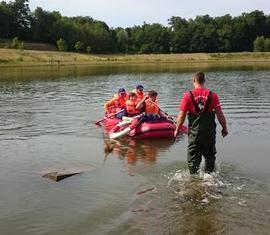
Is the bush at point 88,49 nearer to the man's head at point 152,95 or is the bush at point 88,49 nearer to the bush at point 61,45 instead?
the bush at point 61,45

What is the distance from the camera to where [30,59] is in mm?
85625

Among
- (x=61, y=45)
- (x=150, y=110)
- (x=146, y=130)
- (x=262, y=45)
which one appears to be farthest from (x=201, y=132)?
(x=262, y=45)

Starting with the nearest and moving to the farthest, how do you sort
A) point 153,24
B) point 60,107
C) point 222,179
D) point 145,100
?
point 222,179
point 145,100
point 60,107
point 153,24

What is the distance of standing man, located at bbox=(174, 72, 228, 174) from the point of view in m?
8.89

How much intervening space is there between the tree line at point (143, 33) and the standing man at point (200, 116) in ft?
347

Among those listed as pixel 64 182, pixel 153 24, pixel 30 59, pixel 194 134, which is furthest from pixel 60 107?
pixel 153 24

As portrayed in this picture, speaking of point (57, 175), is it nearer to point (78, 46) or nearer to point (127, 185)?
point (127, 185)

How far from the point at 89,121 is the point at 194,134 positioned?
10.5m

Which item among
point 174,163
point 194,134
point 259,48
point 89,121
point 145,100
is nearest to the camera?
point 194,134

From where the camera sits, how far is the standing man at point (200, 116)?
8.89 metres

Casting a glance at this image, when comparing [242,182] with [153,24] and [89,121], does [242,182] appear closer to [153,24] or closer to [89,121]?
[89,121]

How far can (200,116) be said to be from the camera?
8.98 metres

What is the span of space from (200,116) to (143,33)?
417ft

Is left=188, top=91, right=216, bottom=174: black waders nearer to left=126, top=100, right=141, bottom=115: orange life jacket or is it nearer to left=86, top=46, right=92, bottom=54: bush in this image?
left=126, top=100, right=141, bottom=115: orange life jacket
